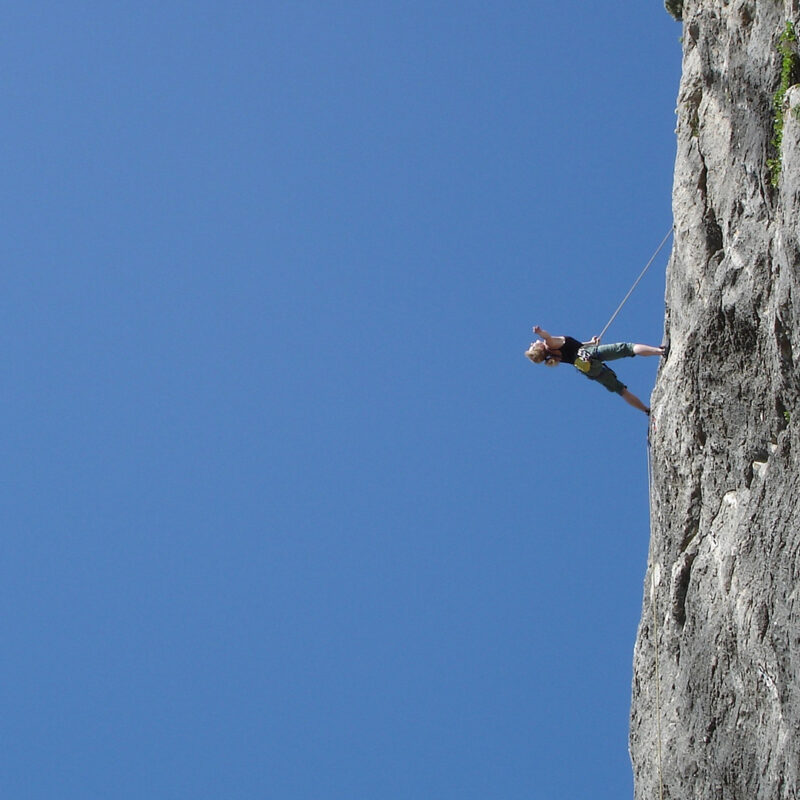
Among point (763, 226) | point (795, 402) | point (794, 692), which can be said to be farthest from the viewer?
point (763, 226)

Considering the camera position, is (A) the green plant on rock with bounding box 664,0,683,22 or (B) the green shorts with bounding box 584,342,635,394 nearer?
(B) the green shorts with bounding box 584,342,635,394

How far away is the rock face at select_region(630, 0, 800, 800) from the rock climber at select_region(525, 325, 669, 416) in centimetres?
105

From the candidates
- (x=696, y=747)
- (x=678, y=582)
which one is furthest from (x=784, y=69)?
(x=696, y=747)

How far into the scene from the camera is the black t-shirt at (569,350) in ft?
52.5

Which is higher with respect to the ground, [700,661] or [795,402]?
[795,402]

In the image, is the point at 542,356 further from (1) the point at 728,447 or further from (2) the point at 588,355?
(1) the point at 728,447

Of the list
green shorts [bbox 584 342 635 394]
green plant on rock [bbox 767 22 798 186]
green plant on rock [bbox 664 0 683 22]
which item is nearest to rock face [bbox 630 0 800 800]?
green plant on rock [bbox 767 22 798 186]

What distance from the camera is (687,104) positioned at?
1467cm

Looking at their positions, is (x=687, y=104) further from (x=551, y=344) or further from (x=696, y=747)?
(x=696, y=747)

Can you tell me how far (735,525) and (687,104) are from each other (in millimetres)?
6250

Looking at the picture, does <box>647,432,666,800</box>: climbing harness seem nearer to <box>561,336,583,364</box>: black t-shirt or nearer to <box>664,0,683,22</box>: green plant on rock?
<box>561,336,583,364</box>: black t-shirt

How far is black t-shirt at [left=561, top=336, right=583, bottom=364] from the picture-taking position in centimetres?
1602

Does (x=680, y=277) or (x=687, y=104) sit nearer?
(x=680, y=277)

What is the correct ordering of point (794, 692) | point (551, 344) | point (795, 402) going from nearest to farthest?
point (794, 692) → point (795, 402) → point (551, 344)
